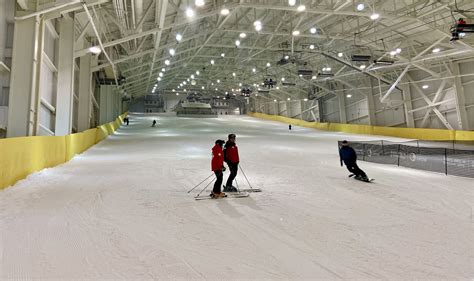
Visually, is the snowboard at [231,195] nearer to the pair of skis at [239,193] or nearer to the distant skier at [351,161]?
the pair of skis at [239,193]

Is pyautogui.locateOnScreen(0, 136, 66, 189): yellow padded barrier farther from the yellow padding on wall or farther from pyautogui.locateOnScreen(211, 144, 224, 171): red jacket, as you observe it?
pyautogui.locateOnScreen(211, 144, 224, 171): red jacket

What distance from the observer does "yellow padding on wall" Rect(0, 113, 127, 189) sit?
627 centimetres

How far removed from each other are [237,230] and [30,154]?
7.03 meters

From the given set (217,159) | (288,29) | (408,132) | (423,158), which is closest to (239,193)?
(217,159)

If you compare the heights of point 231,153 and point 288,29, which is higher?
point 288,29

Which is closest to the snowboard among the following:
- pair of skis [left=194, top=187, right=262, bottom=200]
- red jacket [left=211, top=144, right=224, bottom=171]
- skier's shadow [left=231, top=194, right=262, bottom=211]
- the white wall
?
pair of skis [left=194, top=187, right=262, bottom=200]

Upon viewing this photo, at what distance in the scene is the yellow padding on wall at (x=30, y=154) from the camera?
627 cm

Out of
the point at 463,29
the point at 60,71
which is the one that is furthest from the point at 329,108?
the point at 60,71

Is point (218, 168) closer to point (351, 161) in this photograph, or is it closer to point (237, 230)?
point (237, 230)

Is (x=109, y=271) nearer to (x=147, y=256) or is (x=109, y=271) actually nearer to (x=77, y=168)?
(x=147, y=256)

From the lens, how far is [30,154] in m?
7.65

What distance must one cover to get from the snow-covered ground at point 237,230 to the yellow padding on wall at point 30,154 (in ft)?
1.08

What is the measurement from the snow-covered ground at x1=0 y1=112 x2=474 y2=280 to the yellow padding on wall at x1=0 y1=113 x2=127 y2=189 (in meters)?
0.33

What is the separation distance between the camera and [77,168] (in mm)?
9297
